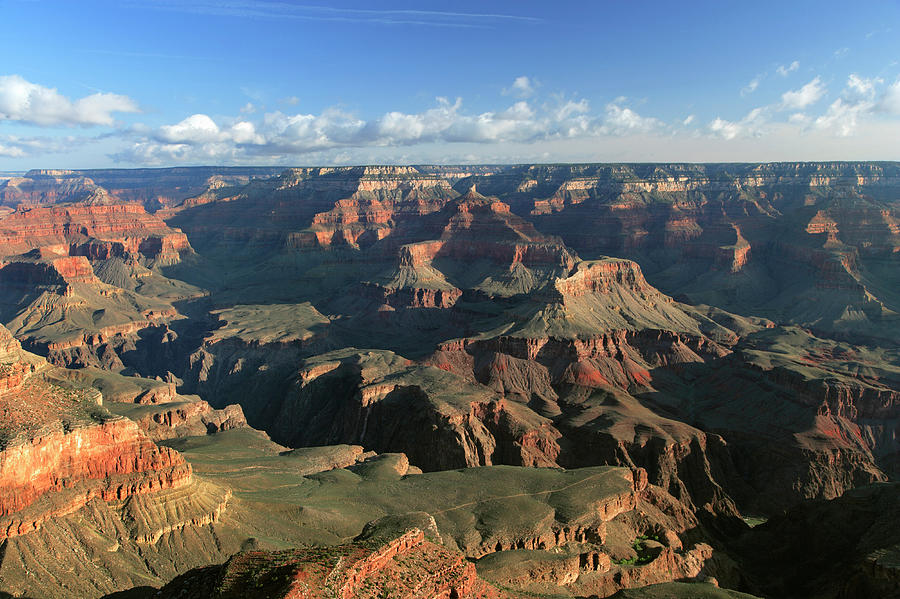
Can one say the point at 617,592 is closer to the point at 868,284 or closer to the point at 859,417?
the point at 859,417

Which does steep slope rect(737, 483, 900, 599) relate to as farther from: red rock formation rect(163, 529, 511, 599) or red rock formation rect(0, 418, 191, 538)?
red rock formation rect(0, 418, 191, 538)

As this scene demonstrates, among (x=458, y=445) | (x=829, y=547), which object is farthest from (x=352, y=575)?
(x=458, y=445)

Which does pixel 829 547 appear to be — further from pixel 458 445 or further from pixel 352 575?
pixel 352 575

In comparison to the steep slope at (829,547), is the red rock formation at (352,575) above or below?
above

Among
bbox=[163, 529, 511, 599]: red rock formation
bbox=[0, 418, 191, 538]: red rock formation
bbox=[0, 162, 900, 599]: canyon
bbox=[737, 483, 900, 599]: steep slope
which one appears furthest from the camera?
bbox=[737, 483, 900, 599]: steep slope

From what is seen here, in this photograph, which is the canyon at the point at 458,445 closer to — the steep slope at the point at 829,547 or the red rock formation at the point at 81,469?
the red rock formation at the point at 81,469

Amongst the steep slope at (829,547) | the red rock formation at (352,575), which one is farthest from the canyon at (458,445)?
the steep slope at (829,547)

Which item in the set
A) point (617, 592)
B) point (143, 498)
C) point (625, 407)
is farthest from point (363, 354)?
point (617, 592)

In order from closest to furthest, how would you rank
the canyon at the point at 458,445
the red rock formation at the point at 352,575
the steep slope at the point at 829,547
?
the red rock formation at the point at 352,575
the canyon at the point at 458,445
the steep slope at the point at 829,547

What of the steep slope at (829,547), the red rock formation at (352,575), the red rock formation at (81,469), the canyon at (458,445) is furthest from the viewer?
the steep slope at (829,547)

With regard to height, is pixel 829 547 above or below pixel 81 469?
below

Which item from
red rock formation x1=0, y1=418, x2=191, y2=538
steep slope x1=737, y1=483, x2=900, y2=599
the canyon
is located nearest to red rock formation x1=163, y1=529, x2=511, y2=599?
the canyon

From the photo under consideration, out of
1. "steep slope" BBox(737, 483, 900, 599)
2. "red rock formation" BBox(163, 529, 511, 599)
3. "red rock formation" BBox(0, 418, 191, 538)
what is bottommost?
"steep slope" BBox(737, 483, 900, 599)
